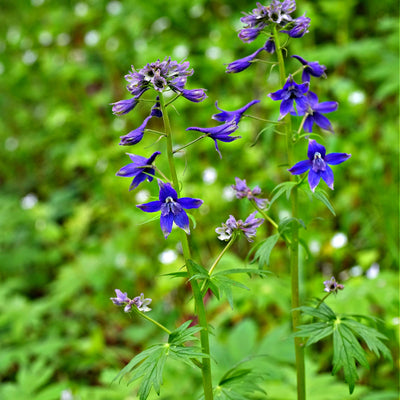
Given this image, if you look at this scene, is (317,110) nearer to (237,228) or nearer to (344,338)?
(237,228)

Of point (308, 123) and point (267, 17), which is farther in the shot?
point (308, 123)

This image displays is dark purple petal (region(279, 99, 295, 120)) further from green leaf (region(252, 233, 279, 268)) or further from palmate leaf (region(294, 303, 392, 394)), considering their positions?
palmate leaf (region(294, 303, 392, 394))

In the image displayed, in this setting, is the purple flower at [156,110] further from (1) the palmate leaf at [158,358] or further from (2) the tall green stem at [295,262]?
(1) the palmate leaf at [158,358]

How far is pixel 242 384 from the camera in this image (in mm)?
1515

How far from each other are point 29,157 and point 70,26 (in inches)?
73.0

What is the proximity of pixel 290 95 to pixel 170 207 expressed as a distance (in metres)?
0.49

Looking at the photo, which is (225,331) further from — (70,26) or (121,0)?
(70,26)

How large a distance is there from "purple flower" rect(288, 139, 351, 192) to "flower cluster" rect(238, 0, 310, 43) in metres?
0.34

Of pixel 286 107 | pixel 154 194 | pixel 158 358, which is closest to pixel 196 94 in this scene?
pixel 286 107

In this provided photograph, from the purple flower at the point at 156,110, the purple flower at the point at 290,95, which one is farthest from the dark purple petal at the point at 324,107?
the purple flower at the point at 156,110

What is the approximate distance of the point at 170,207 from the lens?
4.11 ft

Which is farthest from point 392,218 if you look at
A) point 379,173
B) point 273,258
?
point 273,258

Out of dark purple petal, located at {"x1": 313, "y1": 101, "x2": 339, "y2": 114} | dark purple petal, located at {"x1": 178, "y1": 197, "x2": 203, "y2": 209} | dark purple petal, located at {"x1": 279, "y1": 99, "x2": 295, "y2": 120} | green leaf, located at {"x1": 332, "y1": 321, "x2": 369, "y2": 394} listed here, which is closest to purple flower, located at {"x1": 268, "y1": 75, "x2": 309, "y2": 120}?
dark purple petal, located at {"x1": 279, "y1": 99, "x2": 295, "y2": 120}

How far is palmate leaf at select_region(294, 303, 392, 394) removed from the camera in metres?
1.31
